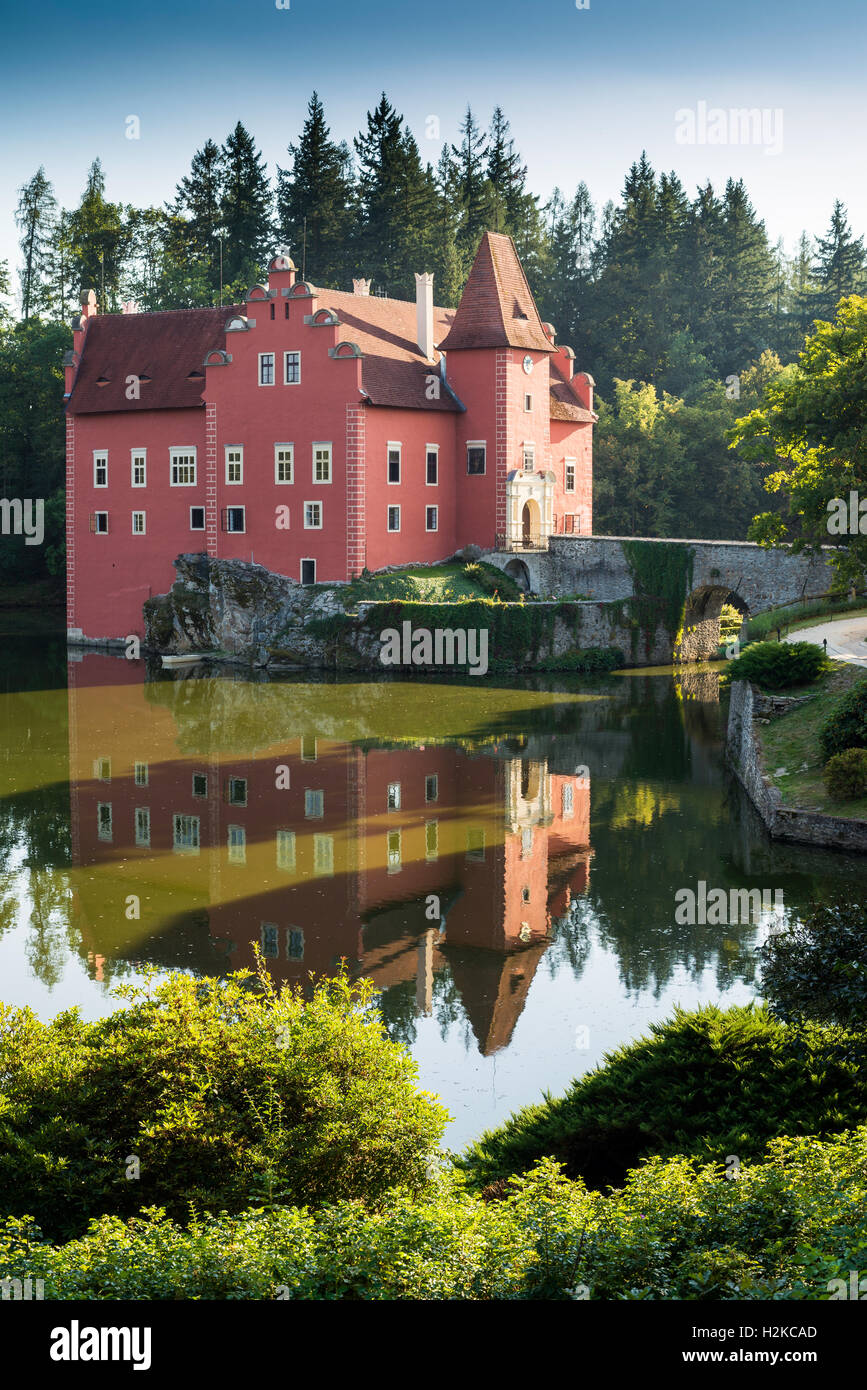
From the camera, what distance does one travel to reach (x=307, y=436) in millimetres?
47312

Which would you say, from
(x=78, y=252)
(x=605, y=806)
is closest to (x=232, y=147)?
(x=78, y=252)

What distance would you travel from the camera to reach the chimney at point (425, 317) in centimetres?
5066

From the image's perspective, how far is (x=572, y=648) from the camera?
45500mm

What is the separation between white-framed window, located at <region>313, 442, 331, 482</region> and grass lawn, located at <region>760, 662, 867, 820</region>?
23086mm

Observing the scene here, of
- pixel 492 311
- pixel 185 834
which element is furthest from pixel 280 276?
pixel 185 834

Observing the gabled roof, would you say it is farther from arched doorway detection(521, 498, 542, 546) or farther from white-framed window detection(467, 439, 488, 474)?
arched doorway detection(521, 498, 542, 546)

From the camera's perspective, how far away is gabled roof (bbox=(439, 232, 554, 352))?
48562 millimetres

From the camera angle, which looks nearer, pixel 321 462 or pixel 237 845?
pixel 237 845

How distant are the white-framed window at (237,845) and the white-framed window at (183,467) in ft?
94.4

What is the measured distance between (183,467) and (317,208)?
25228mm

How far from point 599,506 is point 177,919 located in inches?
1838

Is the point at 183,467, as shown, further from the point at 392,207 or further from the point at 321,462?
the point at 392,207

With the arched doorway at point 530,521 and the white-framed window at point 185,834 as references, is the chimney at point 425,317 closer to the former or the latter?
the arched doorway at point 530,521
